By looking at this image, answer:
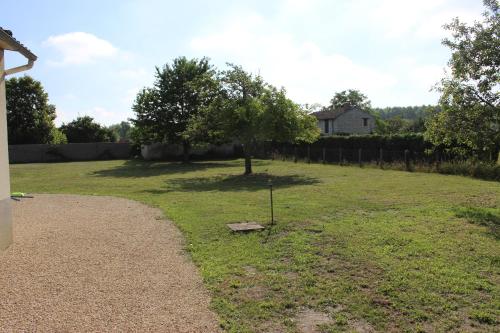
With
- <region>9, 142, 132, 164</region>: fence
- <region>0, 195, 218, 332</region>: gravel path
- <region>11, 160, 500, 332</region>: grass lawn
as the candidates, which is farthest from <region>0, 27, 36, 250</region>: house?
<region>9, 142, 132, 164</region>: fence

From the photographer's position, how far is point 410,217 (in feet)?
30.2

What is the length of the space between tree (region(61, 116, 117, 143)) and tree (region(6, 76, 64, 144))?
10.6 ft

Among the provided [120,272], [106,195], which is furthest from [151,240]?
[106,195]

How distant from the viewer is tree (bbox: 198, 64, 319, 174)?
20.0 metres

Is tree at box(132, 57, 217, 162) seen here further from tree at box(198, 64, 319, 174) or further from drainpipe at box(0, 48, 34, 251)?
drainpipe at box(0, 48, 34, 251)

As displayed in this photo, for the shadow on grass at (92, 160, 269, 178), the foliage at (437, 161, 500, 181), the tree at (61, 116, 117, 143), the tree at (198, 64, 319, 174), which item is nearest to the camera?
the foliage at (437, 161, 500, 181)

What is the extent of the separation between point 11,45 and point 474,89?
10.0m

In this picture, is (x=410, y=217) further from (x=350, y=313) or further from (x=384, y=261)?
(x=350, y=313)

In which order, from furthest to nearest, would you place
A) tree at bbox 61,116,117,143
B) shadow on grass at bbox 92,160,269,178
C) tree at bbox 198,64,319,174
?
tree at bbox 61,116,117,143, shadow on grass at bbox 92,160,269,178, tree at bbox 198,64,319,174

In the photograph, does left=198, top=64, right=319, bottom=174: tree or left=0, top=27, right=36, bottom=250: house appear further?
left=198, top=64, right=319, bottom=174: tree

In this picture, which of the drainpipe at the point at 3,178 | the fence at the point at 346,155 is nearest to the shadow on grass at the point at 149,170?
the fence at the point at 346,155

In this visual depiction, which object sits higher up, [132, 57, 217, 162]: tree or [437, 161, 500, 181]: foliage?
[132, 57, 217, 162]: tree

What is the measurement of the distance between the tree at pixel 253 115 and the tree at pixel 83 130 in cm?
3399

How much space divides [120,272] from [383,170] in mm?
18749
